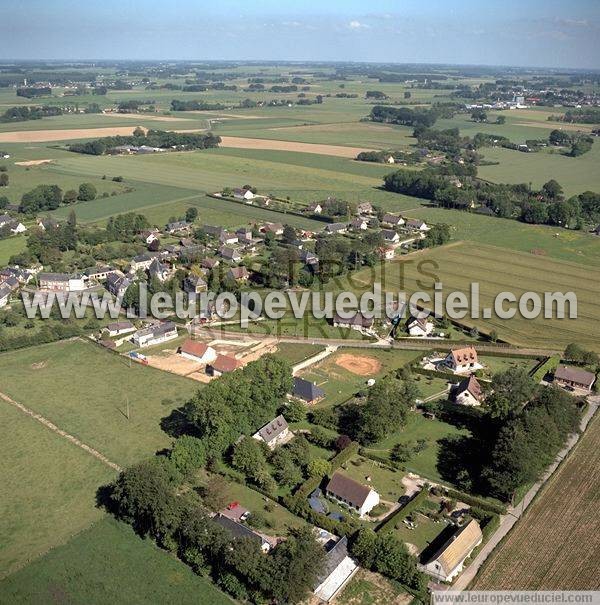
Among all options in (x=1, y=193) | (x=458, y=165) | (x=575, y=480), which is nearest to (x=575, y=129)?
(x=458, y=165)

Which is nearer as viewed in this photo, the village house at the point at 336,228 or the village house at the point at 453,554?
the village house at the point at 453,554

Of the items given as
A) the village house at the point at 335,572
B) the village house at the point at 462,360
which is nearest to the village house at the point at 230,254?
the village house at the point at 462,360

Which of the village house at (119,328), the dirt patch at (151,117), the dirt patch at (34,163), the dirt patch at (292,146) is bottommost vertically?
the village house at (119,328)

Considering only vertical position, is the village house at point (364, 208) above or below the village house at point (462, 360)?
above

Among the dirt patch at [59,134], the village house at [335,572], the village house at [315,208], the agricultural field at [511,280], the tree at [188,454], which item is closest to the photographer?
the village house at [335,572]

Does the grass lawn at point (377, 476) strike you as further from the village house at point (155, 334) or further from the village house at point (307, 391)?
the village house at point (155, 334)

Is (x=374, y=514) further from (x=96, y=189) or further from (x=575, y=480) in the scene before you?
(x=96, y=189)

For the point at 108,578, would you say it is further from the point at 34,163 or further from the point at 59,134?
the point at 59,134
